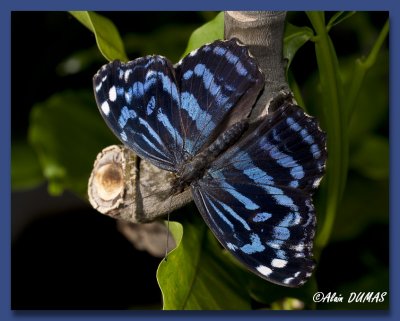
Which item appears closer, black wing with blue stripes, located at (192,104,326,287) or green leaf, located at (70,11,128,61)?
black wing with blue stripes, located at (192,104,326,287)

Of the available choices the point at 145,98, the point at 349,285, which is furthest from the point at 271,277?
the point at 349,285

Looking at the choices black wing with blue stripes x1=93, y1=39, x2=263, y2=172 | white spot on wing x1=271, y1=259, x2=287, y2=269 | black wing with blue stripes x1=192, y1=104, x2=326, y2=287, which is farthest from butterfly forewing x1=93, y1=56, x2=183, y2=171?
white spot on wing x1=271, y1=259, x2=287, y2=269

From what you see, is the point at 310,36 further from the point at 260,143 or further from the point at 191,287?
the point at 191,287

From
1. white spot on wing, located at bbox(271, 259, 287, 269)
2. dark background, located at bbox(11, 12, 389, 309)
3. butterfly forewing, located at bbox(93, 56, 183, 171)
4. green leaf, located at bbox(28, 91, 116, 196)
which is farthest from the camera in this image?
dark background, located at bbox(11, 12, 389, 309)

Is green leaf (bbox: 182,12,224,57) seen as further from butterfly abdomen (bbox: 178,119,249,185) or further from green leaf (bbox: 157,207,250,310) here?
green leaf (bbox: 157,207,250,310)

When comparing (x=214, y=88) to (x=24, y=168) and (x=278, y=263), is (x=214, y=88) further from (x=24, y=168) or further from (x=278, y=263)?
(x=24, y=168)

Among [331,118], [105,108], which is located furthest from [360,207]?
[105,108]
